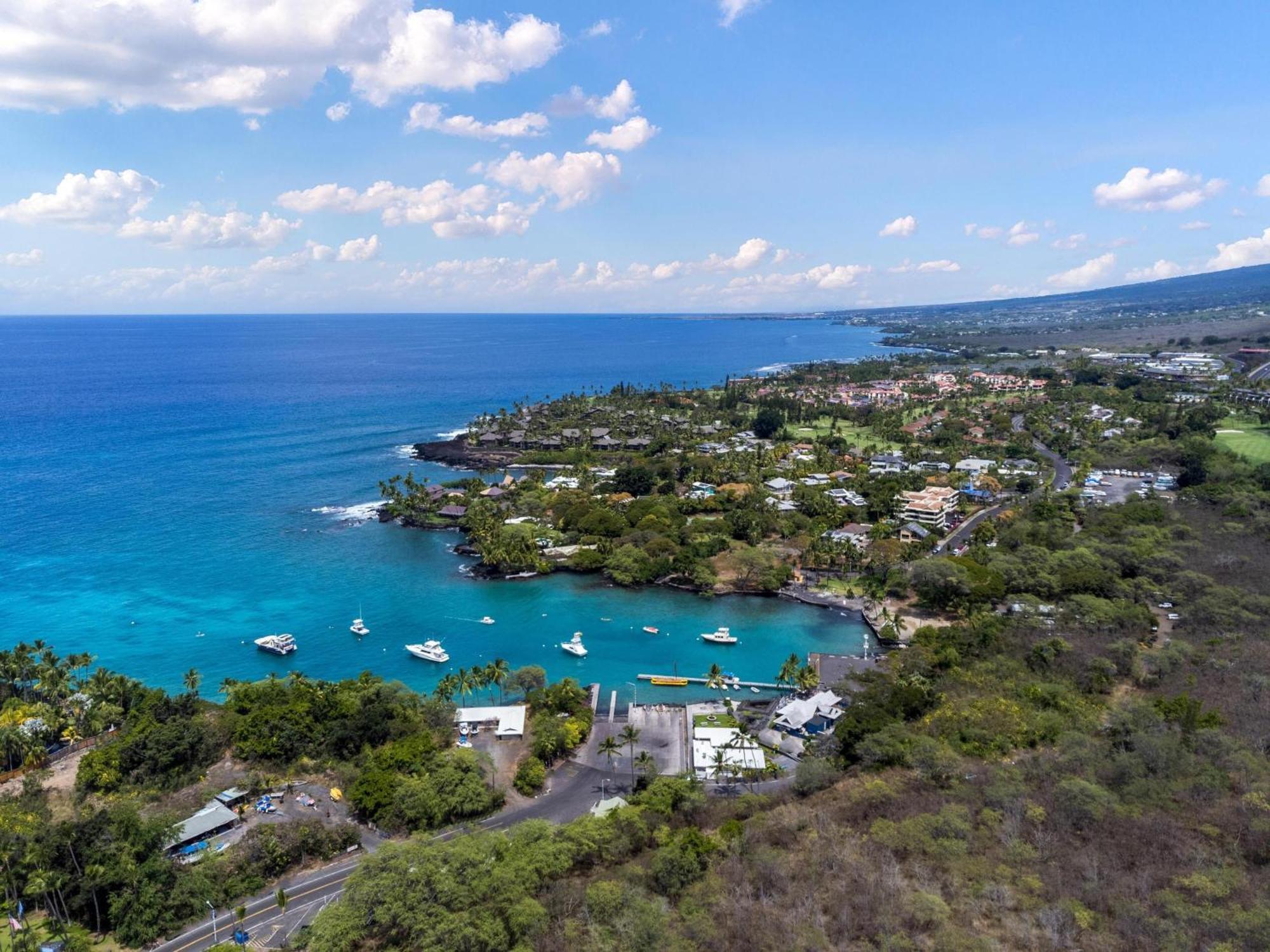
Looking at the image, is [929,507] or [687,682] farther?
[929,507]

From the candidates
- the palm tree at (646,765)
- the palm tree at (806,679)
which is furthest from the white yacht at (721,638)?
the palm tree at (646,765)

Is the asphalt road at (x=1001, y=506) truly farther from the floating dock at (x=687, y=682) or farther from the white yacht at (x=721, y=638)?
the floating dock at (x=687, y=682)

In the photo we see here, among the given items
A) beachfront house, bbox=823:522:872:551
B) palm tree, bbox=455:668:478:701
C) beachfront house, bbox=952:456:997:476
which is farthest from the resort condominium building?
palm tree, bbox=455:668:478:701

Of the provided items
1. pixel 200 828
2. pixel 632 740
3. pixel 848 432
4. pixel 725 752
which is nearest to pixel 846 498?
pixel 848 432

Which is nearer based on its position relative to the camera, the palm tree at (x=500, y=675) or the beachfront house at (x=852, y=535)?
the palm tree at (x=500, y=675)

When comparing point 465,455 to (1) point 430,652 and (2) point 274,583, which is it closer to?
(2) point 274,583

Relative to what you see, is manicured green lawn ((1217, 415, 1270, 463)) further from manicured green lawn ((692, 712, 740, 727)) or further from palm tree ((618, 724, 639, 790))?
palm tree ((618, 724, 639, 790))

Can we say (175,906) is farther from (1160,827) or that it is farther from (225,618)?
(1160,827)
